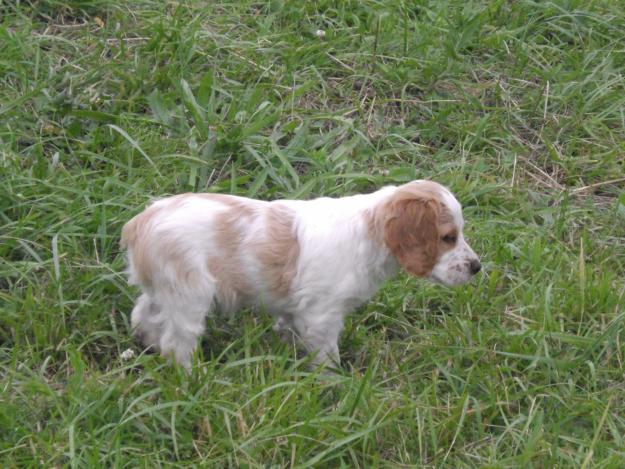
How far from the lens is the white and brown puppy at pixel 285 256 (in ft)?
14.6

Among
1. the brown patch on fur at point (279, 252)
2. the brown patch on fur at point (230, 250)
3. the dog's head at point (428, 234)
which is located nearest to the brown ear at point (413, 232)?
the dog's head at point (428, 234)

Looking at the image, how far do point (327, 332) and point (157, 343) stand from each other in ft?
2.47

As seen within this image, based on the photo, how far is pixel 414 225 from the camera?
448 centimetres

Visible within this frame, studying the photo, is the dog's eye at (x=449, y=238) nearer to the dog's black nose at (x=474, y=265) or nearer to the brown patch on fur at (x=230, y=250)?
the dog's black nose at (x=474, y=265)

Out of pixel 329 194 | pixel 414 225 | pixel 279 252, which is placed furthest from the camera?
pixel 329 194

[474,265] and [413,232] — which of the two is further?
[474,265]

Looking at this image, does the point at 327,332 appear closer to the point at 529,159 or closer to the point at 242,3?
the point at 529,159

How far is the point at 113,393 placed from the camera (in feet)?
13.9

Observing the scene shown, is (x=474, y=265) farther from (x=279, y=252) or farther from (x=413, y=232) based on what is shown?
(x=279, y=252)

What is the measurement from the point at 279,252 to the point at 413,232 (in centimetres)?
58

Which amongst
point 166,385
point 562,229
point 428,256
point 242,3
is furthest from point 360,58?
point 166,385

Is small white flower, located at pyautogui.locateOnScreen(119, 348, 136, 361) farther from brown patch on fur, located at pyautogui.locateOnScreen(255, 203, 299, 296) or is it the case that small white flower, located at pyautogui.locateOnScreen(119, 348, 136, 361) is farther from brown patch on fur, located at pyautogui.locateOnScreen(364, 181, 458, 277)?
brown patch on fur, located at pyautogui.locateOnScreen(364, 181, 458, 277)

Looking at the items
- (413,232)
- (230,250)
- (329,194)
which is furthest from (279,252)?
(329,194)

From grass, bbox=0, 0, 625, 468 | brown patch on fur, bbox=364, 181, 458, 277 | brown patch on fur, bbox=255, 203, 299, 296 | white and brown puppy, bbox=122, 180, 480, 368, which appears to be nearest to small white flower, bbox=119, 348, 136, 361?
grass, bbox=0, 0, 625, 468
